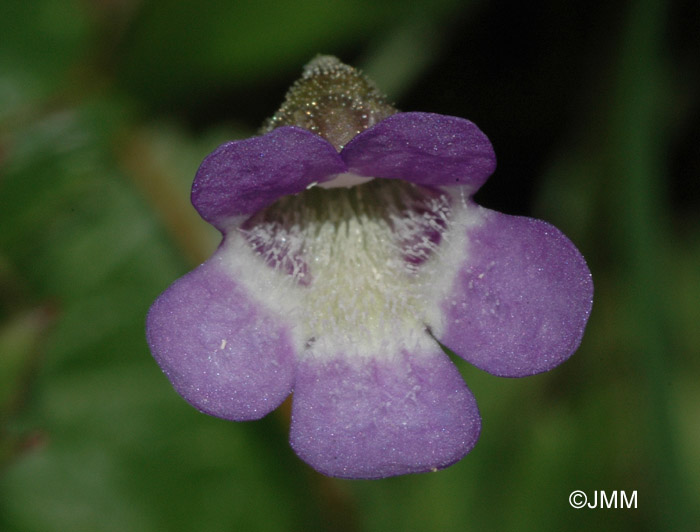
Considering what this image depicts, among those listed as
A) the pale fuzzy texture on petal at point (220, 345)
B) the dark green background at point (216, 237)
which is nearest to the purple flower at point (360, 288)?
the pale fuzzy texture on petal at point (220, 345)

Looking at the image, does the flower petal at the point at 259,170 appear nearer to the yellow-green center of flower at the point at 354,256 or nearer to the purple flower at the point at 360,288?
the purple flower at the point at 360,288

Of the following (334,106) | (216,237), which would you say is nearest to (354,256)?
(334,106)

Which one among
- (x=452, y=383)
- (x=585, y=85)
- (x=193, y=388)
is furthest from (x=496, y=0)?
(x=193, y=388)

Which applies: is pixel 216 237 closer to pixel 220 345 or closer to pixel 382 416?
pixel 220 345

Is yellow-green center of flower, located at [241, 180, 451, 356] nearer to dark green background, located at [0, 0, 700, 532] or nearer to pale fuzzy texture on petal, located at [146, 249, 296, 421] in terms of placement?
pale fuzzy texture on petal, located at [146, 249, 296, 421]

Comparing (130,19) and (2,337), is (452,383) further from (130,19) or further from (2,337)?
(130,19)

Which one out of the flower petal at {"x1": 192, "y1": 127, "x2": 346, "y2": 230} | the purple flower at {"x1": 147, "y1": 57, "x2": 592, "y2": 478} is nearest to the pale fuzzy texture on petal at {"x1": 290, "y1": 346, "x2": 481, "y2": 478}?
the purple flower at {"x1": 147, "y1": 57, "x2": 592, "y2": 478}
